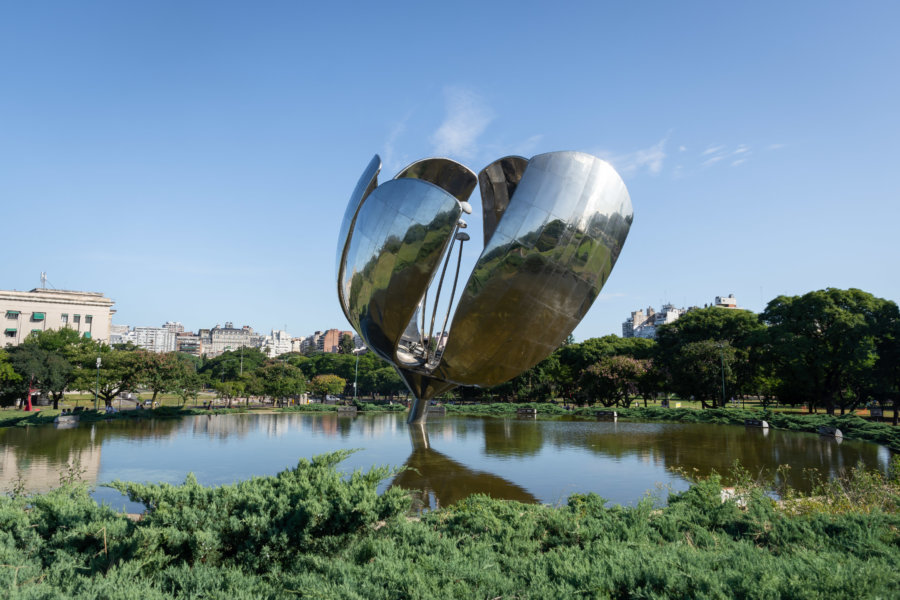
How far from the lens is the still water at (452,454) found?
38.4 ft

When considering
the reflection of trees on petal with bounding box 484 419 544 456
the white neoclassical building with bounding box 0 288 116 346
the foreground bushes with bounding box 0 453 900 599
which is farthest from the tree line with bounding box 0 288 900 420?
the foreground bushes with bounding box 0 453 900 599

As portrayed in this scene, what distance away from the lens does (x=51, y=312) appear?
237 ft

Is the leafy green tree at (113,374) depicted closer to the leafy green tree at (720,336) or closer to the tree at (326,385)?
the tree at (326,385)

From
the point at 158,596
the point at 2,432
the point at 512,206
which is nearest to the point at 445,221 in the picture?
the point at 512,206

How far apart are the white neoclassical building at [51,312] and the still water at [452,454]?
57.6m

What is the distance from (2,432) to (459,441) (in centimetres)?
1942

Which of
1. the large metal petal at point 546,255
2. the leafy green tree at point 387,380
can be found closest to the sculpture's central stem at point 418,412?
the large metal petal at point 546,255

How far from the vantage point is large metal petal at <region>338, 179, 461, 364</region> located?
12.5 m

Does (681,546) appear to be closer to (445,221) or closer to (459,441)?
(445,221)

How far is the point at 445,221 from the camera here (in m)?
12.4

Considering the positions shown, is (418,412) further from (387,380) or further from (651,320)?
(651,320)

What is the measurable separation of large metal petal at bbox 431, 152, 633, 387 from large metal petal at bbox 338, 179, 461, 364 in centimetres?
118

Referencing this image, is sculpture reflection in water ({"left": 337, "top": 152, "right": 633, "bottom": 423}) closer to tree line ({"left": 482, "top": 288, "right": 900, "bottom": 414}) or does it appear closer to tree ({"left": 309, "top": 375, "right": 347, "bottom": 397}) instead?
tree line ({"left": 482, "top": 288, "right": 900, "bottom": 414})

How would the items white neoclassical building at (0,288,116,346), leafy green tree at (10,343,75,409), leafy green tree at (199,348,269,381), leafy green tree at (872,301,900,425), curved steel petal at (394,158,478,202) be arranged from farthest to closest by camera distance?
leafy green tree at (199,348,269,381) < white neoclassical building at (0,288,116,346) < leafy green tree at (10,343,75,409) < leafy green tree at (872,301,900,425) < curved steel petal at (394,158,478,202)
